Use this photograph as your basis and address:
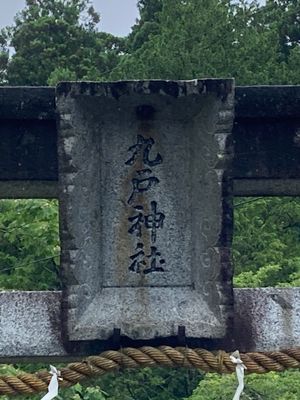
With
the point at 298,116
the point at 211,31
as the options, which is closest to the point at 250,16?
the point at 211,31

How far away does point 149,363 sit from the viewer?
2191 millimetres

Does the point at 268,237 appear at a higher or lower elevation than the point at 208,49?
lower

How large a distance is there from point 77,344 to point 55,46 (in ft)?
47.1

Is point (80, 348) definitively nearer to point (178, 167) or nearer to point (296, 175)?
point (178, 167)

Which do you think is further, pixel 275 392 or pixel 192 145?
pixel 275 392

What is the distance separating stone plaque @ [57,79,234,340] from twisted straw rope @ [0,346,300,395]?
7cm

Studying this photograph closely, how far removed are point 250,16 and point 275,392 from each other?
8.45 meters

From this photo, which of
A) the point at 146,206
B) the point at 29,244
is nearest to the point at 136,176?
the point at 146,206

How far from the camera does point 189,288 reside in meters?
2.36

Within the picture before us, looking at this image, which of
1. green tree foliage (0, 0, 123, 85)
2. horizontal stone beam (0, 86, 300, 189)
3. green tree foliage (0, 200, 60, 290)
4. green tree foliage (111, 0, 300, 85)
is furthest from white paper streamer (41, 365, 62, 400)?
green tree foliage (0, 0, 123, 85)

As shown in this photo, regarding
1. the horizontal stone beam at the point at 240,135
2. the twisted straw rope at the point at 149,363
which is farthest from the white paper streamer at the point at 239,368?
the horizontal stone beam at the point at 240,135

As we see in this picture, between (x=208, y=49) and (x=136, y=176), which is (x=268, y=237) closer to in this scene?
(x=208, y=49)

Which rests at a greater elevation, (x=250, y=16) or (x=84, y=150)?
(x=250, y=16)

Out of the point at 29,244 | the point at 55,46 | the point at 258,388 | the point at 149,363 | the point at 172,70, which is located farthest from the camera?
the point at 55,46
